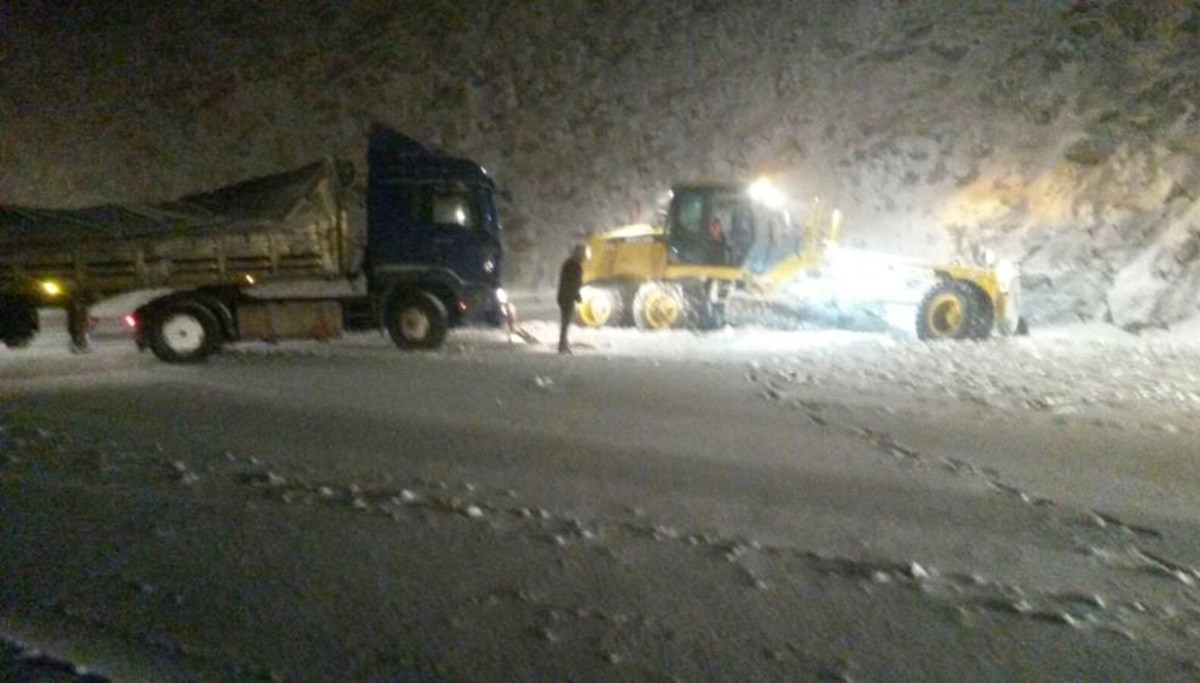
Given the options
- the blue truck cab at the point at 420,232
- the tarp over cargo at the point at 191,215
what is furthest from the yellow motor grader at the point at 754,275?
the tarp over cargo at the point at 191,215

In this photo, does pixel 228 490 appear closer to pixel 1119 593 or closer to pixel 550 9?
pixel 1119 593

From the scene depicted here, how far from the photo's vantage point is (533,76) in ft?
117

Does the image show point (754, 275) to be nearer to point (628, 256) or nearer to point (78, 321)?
point (628, 256)

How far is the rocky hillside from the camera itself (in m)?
22.7

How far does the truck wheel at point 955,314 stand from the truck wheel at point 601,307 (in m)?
6.03

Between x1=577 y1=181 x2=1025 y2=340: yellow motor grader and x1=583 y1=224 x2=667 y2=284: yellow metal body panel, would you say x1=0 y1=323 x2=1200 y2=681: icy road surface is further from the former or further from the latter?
x1=583 y1=224 x2=667 y2=284: yellow metal body panel

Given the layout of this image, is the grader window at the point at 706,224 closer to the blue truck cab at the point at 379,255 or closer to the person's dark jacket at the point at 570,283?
the person's dark jacket at the point at 570,283

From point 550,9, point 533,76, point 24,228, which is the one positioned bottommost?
point 24,228

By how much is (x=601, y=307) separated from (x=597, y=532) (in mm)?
15095

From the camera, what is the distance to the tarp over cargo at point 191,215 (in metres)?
15.2

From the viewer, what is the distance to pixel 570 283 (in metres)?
16.7

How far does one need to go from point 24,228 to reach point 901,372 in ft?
40.9

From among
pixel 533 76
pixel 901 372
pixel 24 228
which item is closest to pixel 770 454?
pixel 901 372

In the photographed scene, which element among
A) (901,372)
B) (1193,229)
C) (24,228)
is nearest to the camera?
(901,372)
